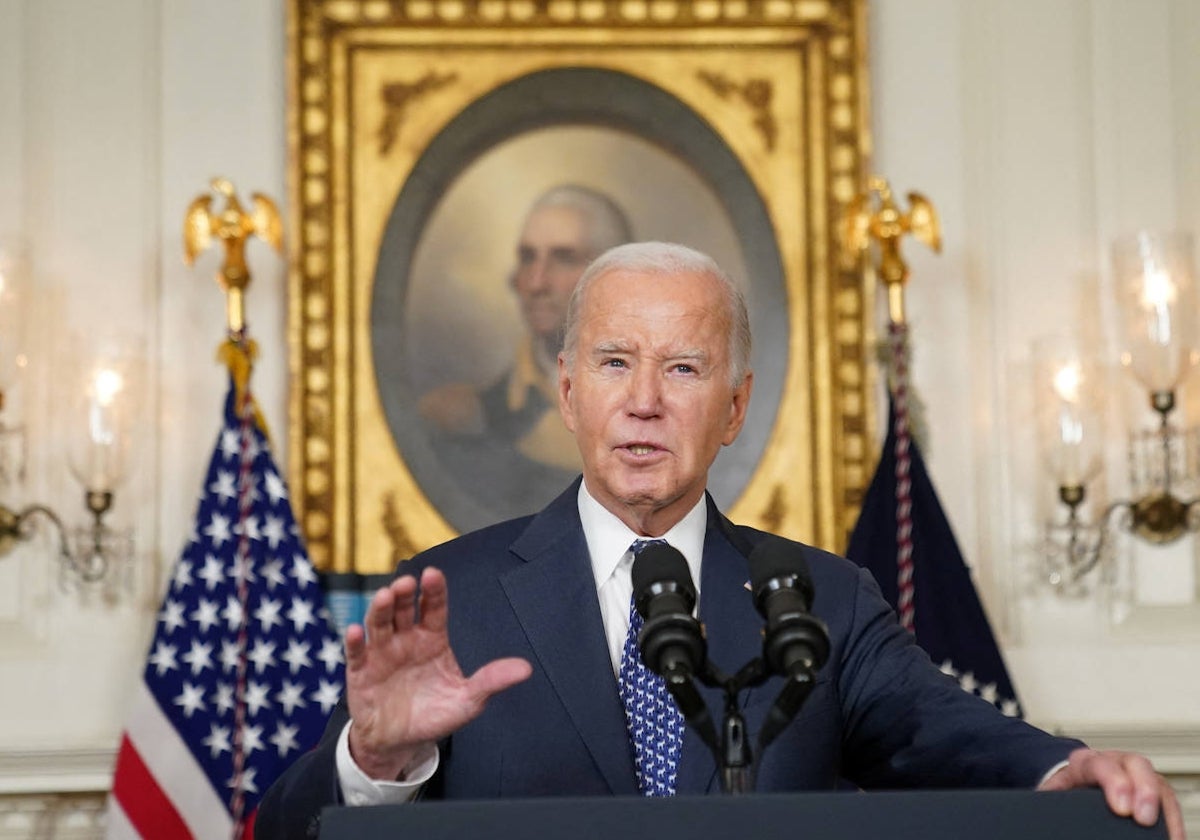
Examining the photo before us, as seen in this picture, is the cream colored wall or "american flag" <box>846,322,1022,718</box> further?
the cream colored wall

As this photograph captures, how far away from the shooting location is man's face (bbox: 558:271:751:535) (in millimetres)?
2611

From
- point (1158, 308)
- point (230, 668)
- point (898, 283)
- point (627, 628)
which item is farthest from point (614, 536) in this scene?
point (1158, 308)

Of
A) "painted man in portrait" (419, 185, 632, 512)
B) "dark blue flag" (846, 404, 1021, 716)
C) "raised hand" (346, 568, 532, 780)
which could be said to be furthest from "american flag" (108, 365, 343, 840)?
"raised hand" (346, 568, 532, 780)

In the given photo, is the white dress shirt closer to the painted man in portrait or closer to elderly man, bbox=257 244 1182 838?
elderly man, bbox=257 244 1182 838

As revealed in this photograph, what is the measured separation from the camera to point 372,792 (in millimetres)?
2133

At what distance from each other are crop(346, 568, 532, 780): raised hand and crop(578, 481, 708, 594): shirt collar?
618 millimetres

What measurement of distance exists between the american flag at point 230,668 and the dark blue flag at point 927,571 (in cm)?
165

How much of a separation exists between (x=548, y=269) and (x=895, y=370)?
116 centimetres

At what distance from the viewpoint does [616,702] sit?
2.45 metres

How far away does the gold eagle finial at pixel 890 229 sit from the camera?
498cm

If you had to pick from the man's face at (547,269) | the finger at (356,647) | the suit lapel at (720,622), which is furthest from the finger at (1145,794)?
the man's face at (547,269)

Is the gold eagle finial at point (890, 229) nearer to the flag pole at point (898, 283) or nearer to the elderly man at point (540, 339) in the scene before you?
the flag pole at point (898, 283)

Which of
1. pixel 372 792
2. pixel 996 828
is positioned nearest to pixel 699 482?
pixel 372 792

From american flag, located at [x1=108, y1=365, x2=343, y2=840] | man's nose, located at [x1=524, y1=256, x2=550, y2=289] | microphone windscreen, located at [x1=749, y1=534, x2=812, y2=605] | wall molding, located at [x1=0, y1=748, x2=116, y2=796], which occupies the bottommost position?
wall molding, located at [x1=0, y1=748, x2=116, y2=796]
